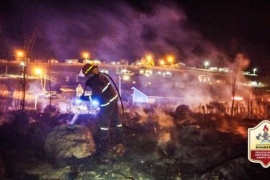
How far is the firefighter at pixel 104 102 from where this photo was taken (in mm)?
7785

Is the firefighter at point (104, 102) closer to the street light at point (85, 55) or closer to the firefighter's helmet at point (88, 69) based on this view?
the firefighter's helmet at point (88, 69)

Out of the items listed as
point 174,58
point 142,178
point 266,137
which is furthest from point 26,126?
point 174,58

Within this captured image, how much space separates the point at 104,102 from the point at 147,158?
1.73 meters

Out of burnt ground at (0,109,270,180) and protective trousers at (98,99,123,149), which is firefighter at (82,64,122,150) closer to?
protective trousers at (98,99,123,149)

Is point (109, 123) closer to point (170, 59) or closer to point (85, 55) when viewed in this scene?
point (85, 55)

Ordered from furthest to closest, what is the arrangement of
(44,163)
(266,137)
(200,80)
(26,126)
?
(200,80), (26,126), (44,163), (266,137)

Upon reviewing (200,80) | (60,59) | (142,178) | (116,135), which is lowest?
(142,178)

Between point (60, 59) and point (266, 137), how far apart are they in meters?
53.2

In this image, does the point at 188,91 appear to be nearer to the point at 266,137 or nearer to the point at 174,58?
the point at 174,58

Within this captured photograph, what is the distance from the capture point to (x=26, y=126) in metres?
9.62

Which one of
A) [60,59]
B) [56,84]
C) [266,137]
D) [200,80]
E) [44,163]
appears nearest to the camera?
[266,137]

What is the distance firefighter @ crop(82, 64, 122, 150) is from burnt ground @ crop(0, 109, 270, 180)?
0.42 metres

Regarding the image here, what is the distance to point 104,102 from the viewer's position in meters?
8.01

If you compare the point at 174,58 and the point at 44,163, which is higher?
the point at 174,58
